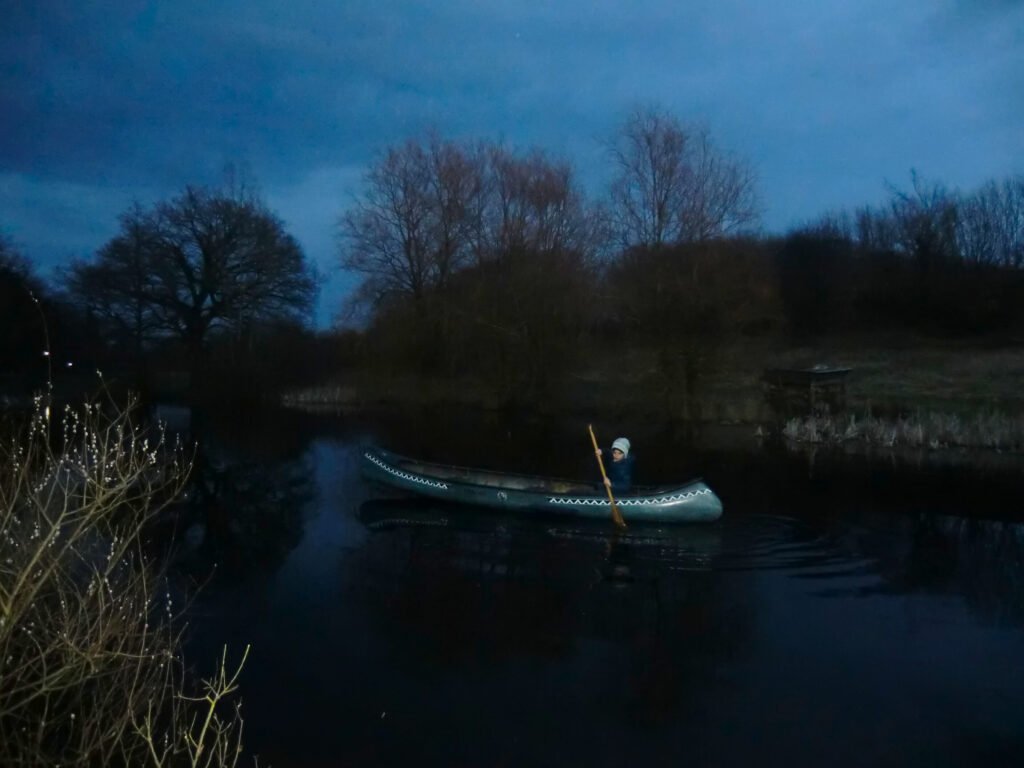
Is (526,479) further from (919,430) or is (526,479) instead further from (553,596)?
(919,430)

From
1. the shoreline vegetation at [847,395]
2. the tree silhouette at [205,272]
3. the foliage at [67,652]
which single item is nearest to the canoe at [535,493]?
the foliage at [67,652]

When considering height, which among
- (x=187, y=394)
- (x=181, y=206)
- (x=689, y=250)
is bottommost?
(x=187, y=394)

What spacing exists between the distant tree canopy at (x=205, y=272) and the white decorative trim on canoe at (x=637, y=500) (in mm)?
26641

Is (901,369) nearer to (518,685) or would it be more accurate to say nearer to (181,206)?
(518,685)

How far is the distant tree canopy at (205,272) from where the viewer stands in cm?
3641

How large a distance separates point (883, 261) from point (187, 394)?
27.5 m

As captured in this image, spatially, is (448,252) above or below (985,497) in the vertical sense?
above

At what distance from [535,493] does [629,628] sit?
4.51 m

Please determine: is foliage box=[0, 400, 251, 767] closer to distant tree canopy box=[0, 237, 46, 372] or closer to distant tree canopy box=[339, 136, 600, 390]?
distant tree canopy box=[0, 237, 46, 372]

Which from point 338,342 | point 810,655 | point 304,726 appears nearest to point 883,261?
point 338,342

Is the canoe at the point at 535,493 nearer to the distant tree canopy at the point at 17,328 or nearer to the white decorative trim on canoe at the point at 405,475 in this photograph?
the white decorative trim on canoe at the point at 405,475

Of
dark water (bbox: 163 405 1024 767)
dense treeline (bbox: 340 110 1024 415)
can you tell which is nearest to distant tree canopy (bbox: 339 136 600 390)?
dense treeline (bbox: 340 110 1024 415)

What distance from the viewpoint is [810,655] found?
856 centimetres

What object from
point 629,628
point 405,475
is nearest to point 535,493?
point 405,475
